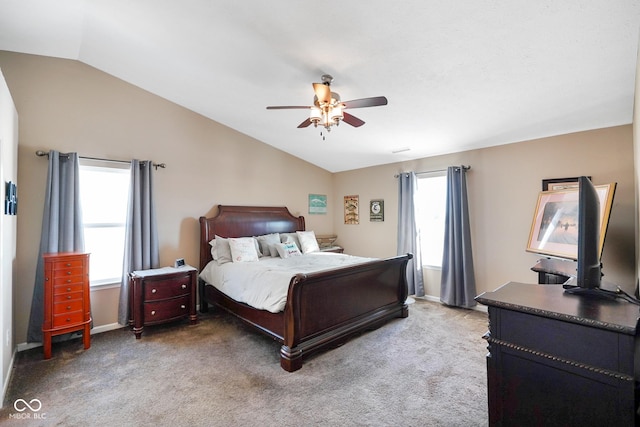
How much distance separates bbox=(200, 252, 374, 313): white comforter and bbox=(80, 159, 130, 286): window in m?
1.11

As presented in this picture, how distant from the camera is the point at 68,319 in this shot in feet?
9.71

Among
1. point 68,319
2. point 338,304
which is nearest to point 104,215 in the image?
point 68,319

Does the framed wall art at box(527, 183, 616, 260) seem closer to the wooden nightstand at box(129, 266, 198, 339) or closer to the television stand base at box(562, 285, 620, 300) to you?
the television stand base at box(562, 285, 620, 300)

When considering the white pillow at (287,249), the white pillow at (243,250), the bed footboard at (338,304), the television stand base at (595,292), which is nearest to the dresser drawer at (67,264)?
the white pillow at (243,250)

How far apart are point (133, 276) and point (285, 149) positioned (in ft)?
10.4

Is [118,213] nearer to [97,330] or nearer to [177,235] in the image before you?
[177,235]

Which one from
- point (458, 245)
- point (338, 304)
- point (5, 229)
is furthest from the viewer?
point (458, 245)

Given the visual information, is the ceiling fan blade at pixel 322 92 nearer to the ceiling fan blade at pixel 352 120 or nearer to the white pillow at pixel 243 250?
the ceiling fan blade at pixel 352 120

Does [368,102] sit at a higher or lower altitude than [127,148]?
higher

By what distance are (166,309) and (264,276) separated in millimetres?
1376

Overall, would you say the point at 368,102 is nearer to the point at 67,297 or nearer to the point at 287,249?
the point at 287,249

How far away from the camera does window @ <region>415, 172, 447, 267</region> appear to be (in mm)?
4805

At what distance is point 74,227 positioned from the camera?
128 inches

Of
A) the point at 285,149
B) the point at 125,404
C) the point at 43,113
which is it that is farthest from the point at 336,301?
the point at 43,113
